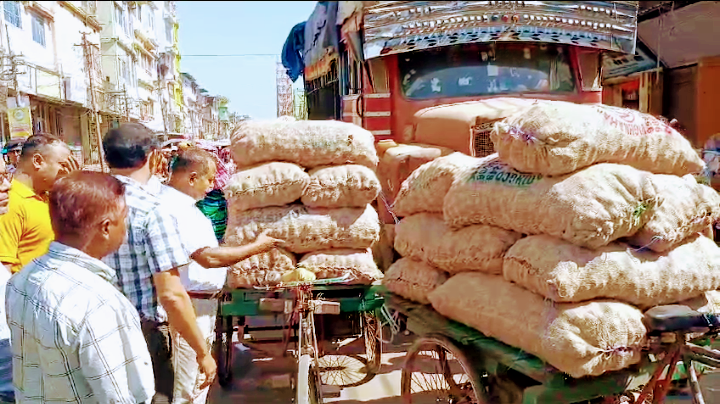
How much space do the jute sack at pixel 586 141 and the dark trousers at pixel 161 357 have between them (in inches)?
68.4

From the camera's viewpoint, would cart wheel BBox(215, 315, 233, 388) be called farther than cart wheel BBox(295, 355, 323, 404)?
Yes

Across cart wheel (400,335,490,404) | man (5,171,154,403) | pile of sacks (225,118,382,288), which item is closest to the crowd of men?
man (5,171,154,403)

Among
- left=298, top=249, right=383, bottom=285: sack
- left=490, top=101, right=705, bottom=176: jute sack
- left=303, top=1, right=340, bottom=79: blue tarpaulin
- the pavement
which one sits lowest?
the pavement

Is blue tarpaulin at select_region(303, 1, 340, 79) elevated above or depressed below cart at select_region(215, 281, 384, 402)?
above

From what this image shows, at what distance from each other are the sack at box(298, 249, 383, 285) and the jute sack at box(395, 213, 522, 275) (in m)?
0.50

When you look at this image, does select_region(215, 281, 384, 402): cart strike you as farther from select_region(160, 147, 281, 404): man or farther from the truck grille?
the truck grille

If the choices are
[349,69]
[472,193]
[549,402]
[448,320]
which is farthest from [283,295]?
[349,69]

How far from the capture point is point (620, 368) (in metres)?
2.34

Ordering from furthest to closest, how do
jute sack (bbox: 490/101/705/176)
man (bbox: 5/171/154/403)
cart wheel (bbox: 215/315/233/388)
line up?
cart wheel (bbox: 215/315/233/388), jute sack (bbox: 490/101/705/176), man (bbox: 5/171/154/403)

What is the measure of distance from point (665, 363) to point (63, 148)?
324cm

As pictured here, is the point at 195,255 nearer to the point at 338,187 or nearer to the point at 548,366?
the point at 338,187

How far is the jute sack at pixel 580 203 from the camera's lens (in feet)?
7.49

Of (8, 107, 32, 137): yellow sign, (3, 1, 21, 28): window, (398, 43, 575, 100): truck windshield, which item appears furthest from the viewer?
(3, 1, 21, 28): window

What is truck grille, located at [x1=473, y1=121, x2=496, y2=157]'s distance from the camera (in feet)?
15.6
